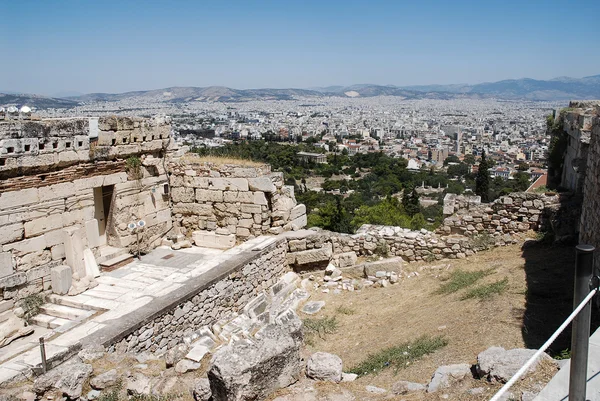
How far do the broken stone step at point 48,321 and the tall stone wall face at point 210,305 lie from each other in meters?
1.40

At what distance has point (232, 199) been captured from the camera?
432 inches

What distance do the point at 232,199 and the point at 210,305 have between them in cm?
308

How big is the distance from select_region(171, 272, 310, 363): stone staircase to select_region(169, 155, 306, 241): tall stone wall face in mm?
1384

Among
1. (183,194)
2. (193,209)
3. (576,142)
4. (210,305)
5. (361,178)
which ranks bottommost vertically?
(361,178)

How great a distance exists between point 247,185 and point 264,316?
3.19 metres

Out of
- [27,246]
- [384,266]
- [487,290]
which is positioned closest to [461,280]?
[487,290]

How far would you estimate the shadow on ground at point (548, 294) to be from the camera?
19.9 feet

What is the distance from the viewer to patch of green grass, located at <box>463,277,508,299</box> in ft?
25.5

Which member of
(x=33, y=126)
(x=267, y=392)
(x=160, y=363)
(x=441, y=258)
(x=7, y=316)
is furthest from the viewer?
(x=441, y=258)

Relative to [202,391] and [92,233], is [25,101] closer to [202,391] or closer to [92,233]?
[92,233]

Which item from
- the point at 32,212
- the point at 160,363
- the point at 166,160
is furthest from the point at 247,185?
the point at 160,363

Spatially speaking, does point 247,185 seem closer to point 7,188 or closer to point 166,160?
point 166,160

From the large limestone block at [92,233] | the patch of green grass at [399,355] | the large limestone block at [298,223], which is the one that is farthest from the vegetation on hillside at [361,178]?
the patch of green grass at [399,355]

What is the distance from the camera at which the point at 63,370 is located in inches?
216
